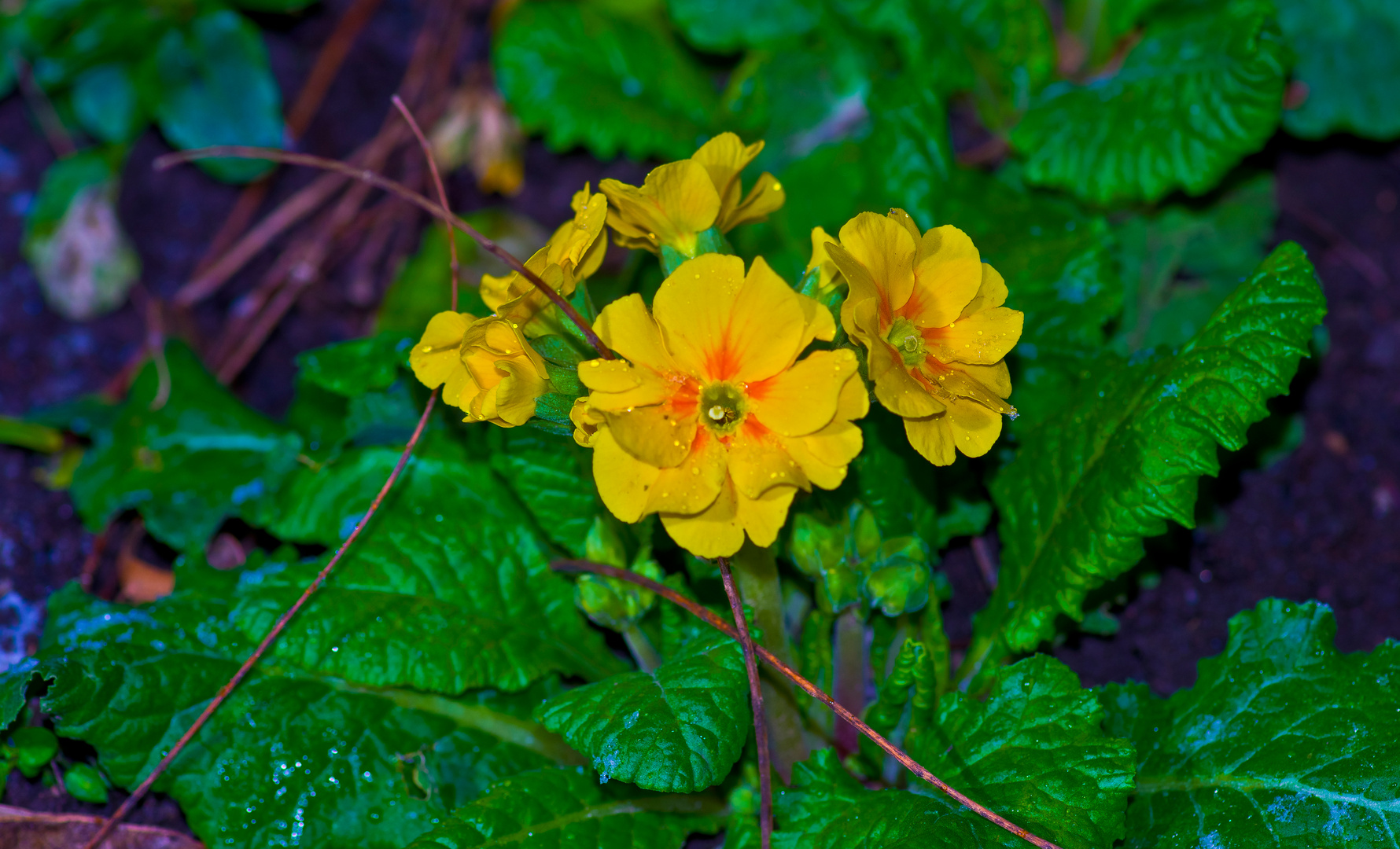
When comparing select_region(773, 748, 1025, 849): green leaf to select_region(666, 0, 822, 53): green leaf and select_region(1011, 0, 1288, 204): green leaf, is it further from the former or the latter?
select_region(666, 0, 822, 53): green leaf

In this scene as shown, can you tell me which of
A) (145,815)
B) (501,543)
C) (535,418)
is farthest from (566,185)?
(145,815)

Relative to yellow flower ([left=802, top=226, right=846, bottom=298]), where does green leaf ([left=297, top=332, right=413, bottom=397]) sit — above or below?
below

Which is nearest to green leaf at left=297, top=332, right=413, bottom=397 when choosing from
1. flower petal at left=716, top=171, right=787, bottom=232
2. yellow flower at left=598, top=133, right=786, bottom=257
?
yellow flower at left=598, top=133, right=786, bottom=257

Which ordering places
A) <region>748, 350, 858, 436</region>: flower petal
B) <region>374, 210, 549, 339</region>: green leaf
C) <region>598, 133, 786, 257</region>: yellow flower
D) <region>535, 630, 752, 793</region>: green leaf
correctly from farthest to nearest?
<region>374, 210, 549, 339</region>: green leaf → <region>598, 133, 786, 257</region>: yellow flower → <region>535, 630, 752, 793</region>: green leaf → <region>748, 350, 858, 436</region>: flower petal

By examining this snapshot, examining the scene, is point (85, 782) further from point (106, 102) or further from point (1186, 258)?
point (1186, 258)

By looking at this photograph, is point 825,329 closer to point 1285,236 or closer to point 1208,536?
point 1208,536

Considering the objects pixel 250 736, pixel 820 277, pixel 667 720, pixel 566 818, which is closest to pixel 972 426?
pixel 820 277
